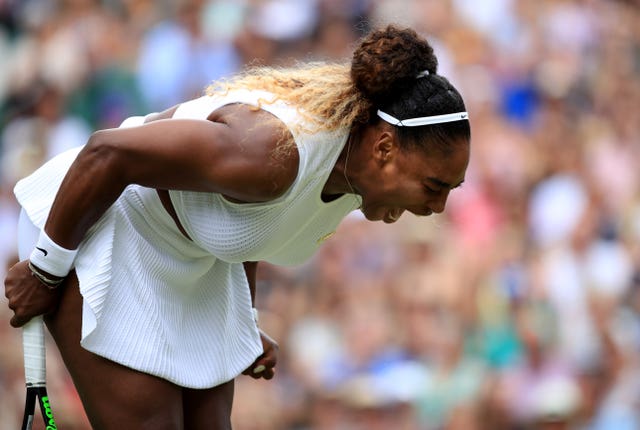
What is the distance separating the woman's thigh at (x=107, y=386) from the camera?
110 inches

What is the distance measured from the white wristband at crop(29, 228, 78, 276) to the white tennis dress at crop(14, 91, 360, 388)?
0.05m

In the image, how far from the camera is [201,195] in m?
2.81

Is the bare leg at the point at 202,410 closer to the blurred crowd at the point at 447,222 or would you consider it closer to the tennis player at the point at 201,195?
the tennis player at the point at 201,195

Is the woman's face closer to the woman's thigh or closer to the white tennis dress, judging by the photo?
the white tennis dress

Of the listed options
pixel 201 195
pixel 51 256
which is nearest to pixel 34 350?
pixel 51 256

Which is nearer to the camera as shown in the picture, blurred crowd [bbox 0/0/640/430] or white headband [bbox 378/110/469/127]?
white headband [bbox 378/110/469/127]

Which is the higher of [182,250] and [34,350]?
[182,250]

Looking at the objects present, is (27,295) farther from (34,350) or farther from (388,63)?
(388,63)

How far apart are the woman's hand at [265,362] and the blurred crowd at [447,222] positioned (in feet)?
5.30


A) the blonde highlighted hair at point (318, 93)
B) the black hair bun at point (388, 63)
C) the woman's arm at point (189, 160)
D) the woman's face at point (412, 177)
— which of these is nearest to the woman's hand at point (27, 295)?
the woman's arm at point (189, 160)

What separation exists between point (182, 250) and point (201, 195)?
0.19m

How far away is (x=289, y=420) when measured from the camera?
5527 millimetres

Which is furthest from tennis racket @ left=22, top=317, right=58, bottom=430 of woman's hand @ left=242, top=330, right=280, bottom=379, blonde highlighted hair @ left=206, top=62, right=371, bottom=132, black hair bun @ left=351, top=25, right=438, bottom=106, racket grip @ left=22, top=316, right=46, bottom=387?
black hair bun @ left=351, top=25, right=438, bottom=106

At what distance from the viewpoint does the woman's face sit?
8.98 ft
